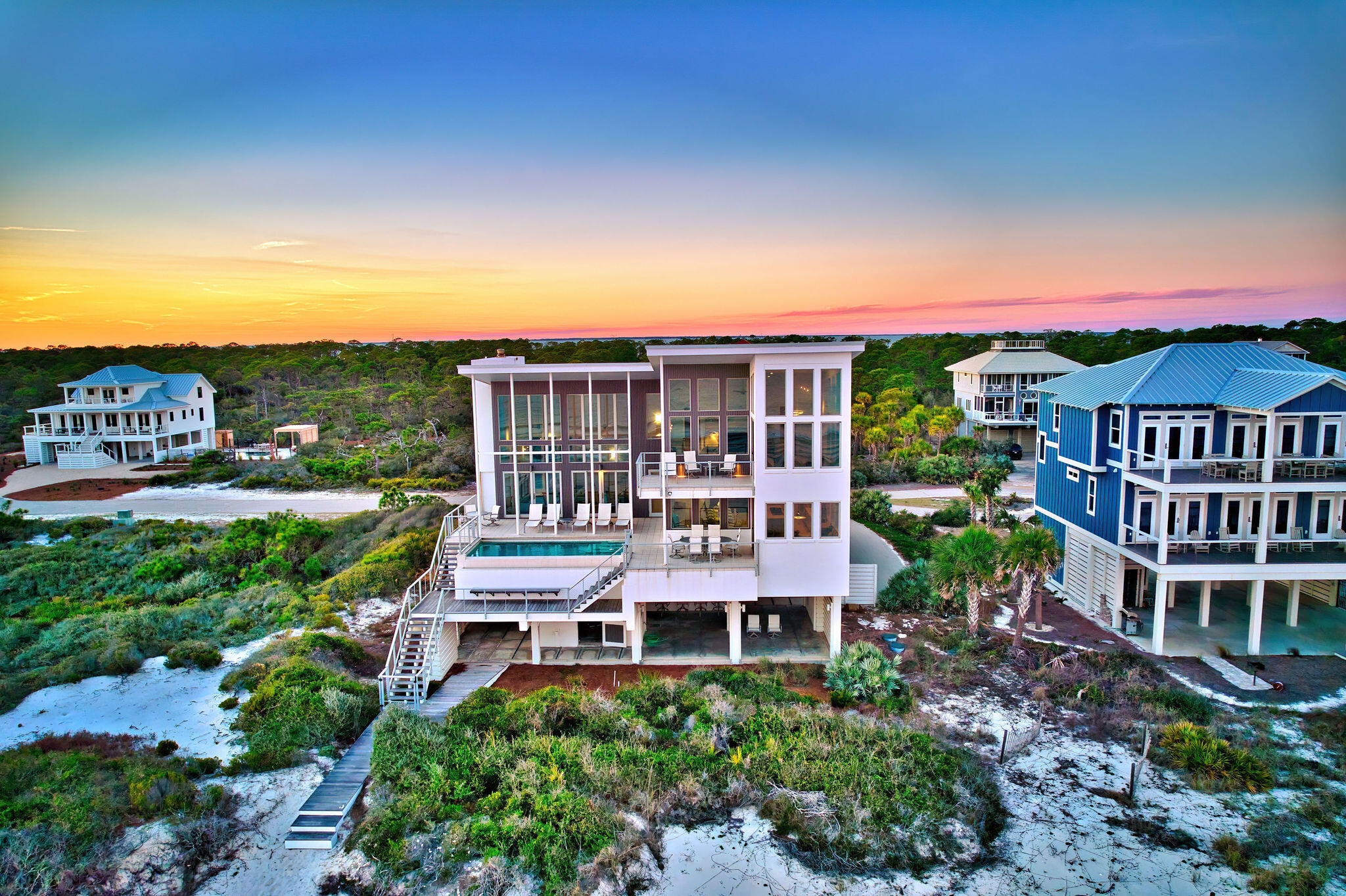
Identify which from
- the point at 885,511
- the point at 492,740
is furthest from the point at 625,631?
the point at 885,511

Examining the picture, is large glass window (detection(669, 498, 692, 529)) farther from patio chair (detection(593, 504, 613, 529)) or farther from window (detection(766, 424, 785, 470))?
window (detection(766, 424, 785, 470))

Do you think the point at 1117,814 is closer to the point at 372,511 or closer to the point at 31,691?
the point at 31,691

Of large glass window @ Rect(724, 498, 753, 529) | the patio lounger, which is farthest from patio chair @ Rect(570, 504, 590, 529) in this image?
large glass window @ Rect(724, 498, 753, 529)

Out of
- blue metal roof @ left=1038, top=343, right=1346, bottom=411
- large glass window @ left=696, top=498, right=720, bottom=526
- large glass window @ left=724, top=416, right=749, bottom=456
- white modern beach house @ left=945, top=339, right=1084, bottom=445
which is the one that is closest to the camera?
blue metal roof @ left=1038, top=343, right=1346, bottom=411

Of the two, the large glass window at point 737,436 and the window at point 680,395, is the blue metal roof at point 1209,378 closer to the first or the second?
the large glass window at point 737,436

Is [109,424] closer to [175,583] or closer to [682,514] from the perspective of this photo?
[175,583]

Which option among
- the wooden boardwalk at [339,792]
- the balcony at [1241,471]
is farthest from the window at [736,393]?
the balcony at [1241,471]
